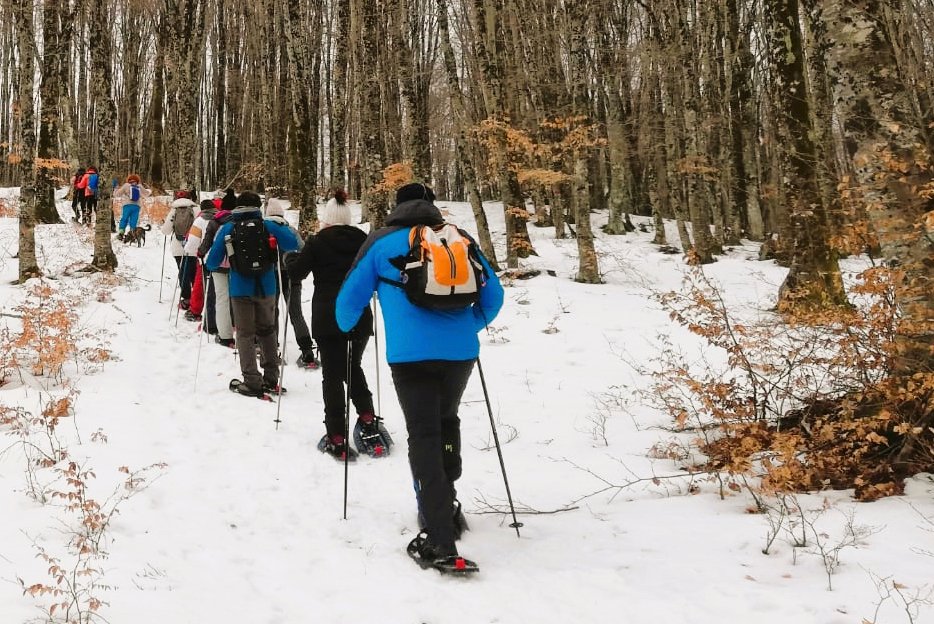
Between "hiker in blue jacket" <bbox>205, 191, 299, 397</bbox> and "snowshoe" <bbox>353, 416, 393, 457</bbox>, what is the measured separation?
139 centimetres

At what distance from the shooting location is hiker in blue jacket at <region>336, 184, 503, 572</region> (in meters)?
3.58

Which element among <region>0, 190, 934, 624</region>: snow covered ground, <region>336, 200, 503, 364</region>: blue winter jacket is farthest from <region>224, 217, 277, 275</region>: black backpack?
<region>336, 200, 503, 364</region>: blue winter jacket

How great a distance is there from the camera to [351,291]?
149 inches

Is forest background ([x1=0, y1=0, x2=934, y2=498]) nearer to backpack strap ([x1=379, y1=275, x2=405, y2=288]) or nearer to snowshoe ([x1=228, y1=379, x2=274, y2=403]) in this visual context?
backpack strap ([x1=379, y1=275, x2=405, y2=288])

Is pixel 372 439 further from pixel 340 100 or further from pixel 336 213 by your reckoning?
pixel 340 100

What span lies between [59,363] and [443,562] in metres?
5.30

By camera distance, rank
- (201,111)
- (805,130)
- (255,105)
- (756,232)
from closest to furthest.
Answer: (805,130)
(756,232)
(255,105)
(201,111)

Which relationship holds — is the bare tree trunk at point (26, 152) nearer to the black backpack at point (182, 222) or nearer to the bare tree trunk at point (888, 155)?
the black backpack at point (182, 222)

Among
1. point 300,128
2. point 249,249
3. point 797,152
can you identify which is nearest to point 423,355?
point 249,249

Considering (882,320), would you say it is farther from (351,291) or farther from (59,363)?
(59,363)

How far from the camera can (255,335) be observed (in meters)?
7.06

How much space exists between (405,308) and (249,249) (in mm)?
3690

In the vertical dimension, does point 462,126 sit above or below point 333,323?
above

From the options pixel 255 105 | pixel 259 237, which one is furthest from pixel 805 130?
pixel 255 105
